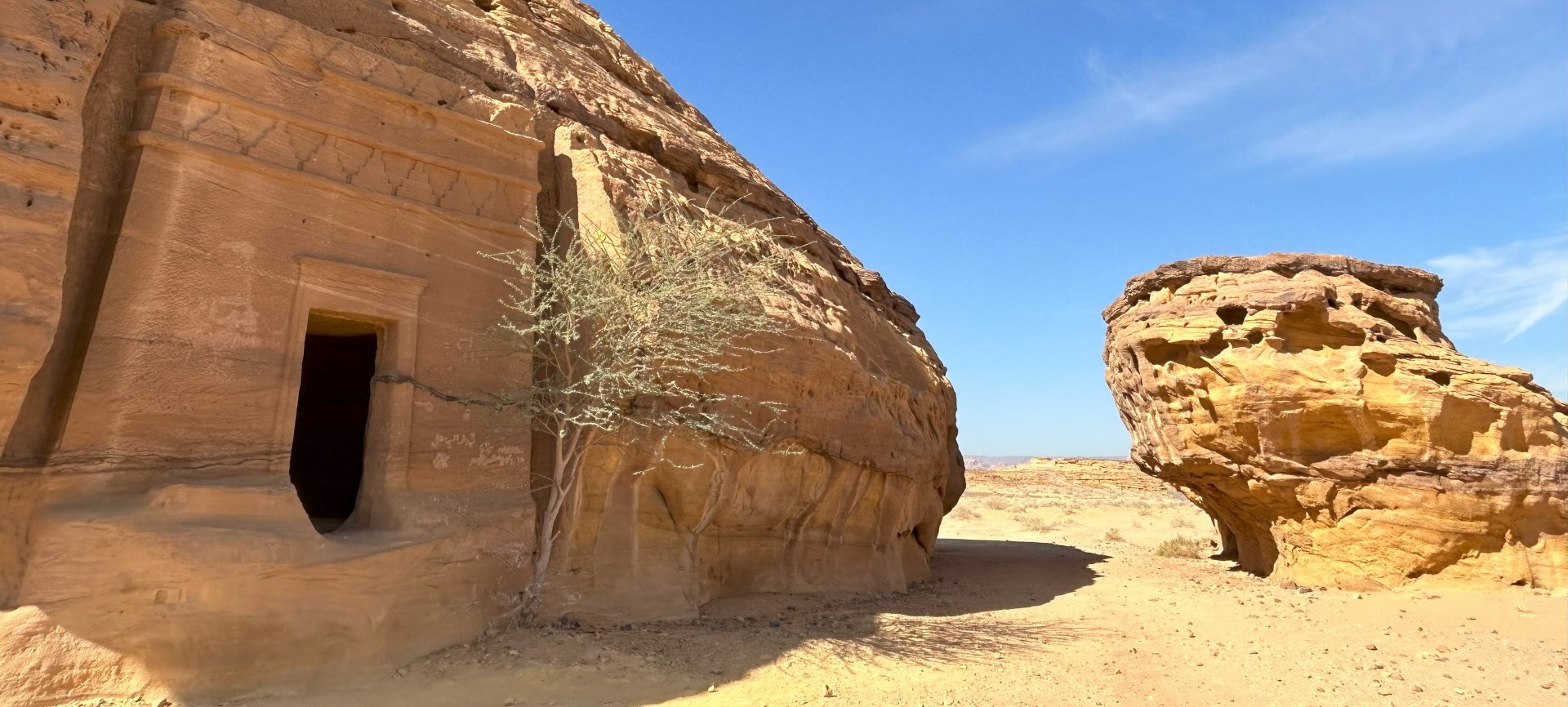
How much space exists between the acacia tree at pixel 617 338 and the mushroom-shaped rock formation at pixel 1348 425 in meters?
8.25

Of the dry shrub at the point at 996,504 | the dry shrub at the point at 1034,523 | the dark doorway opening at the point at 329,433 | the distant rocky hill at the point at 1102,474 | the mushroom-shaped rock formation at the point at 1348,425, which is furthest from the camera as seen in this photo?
the distant rocky hill at the point at 1102,474

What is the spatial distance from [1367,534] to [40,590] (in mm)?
14285

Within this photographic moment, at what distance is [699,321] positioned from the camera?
750cm

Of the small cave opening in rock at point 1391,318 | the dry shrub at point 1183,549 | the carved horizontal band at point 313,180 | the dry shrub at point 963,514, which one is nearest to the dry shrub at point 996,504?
the dry shrub at point 963,514

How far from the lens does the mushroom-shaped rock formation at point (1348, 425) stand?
37.3 feet

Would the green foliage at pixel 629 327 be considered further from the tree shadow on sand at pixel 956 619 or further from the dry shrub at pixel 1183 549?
the dry shrub at pixel 1183 549

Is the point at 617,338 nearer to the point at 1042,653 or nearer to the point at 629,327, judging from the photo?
the point at 629,327

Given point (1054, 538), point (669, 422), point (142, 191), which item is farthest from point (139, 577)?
point (1054, 538)

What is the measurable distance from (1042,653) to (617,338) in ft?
15.6

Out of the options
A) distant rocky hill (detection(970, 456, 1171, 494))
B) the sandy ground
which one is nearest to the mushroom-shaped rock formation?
the sandy ground

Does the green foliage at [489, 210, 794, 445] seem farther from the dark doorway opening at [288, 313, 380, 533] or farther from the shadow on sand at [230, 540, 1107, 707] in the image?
the dark doorway opening at [288, 313, 380, 533]

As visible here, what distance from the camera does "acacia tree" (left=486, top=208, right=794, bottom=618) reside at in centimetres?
692

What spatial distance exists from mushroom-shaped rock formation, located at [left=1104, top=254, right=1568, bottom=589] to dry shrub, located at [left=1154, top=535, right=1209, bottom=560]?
2652 millimetres

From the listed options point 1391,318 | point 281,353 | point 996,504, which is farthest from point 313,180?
point 996,504
